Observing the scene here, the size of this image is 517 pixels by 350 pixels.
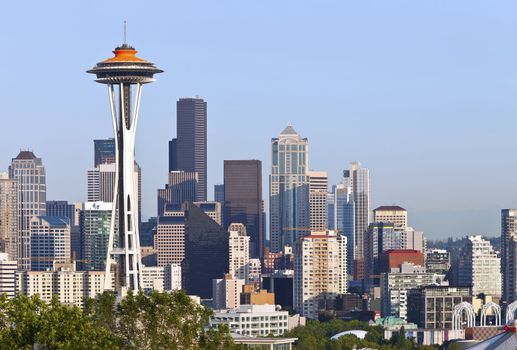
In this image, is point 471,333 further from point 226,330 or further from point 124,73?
point 226,330

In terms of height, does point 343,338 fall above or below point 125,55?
below

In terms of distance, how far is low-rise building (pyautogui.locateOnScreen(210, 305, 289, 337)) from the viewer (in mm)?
164625

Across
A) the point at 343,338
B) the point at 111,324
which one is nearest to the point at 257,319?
the point at 343,338

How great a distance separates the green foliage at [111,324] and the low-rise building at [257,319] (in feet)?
357

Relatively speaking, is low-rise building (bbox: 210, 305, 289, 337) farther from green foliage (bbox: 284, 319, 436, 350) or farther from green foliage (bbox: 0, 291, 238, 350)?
green foliage (bbox: 0, 291, 238, 350)

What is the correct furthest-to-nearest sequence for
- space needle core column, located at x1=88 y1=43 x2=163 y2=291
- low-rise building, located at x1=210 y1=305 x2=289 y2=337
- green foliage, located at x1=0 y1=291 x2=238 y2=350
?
low-rise building, located at x1=210 y1=305 x2=289 y2=337 → space needle core column, located at x1=88 y1=43 x2=163 y2=291 → green foliage, located at x1=0 y1=291 x2=238 y2=350

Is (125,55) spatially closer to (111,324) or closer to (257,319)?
(257,319)

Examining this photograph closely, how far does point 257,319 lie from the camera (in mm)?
171375

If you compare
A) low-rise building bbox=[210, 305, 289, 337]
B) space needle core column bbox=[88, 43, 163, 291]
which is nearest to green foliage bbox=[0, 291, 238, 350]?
space needle core column bbox=[88, 43, 163, 291]

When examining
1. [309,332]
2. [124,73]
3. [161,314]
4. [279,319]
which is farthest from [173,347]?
[279,319]

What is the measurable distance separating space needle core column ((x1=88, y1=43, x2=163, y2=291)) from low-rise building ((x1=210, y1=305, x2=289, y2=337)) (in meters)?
24.3

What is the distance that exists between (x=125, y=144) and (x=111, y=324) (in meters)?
85.5

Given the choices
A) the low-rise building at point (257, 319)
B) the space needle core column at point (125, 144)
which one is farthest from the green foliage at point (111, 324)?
the low-rise building at point (257, 319)

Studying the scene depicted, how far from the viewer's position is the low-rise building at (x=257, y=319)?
540 ft
